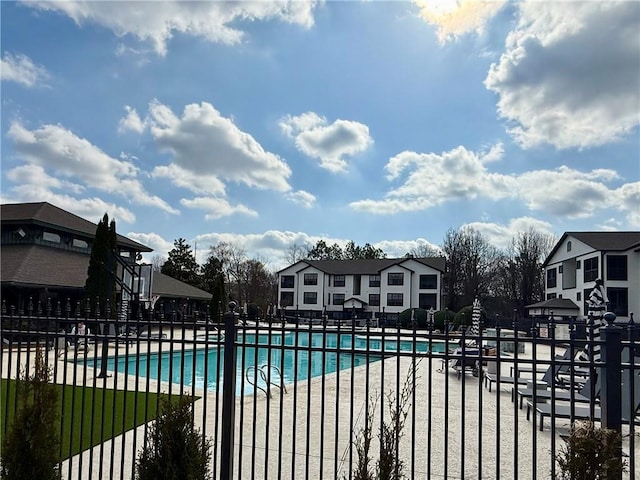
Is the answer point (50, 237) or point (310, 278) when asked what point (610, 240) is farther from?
point (50, 237)

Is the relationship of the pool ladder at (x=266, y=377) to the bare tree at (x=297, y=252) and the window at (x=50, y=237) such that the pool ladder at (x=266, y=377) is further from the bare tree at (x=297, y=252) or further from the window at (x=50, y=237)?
the bare tree at (x=297, y=252)

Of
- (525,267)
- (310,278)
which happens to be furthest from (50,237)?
(525,267)

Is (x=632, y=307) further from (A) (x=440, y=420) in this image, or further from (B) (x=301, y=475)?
(B) (x=301, y=475)

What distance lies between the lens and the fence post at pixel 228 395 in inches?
174

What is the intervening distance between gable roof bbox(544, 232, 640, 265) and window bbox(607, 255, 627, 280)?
2.18 ft

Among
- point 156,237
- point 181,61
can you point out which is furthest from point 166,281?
point 181,61

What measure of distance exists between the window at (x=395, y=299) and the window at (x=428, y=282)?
8.19 feet

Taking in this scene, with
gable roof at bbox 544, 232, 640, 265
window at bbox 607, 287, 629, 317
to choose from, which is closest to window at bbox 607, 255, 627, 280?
gable roof at bbox 544, 232, 640, 265

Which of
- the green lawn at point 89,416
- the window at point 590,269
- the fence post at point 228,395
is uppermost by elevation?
the window at point 590,269

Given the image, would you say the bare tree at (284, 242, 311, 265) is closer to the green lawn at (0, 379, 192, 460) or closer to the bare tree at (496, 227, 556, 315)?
the bare tree at (496, 227, 556, 315)

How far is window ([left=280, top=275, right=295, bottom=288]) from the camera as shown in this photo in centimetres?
5985

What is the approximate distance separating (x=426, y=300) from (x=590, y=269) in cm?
1837

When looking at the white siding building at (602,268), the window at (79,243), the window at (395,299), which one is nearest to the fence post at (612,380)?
the window at (79,243)

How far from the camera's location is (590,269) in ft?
127
